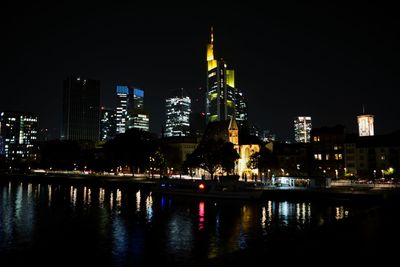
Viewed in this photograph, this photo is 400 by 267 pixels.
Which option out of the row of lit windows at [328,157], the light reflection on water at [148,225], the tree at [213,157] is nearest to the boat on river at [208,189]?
the light reflection on water at [148,225]

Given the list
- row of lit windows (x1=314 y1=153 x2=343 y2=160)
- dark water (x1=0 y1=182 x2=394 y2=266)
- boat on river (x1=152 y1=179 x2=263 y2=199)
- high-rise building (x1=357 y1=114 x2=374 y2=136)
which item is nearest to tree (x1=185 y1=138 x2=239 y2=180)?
boat on river (x1=152 y1=179 x2=263 y2=199)

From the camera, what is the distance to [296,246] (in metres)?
29.2

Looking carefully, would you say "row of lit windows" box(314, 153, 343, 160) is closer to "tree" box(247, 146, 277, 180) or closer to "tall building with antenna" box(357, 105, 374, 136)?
"tree" box(247, 146, 277, 180)

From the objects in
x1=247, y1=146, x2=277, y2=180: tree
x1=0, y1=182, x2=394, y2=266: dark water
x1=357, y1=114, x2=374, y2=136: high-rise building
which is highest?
x1=357, y1=114, x2=374, y2=136: high-rise building

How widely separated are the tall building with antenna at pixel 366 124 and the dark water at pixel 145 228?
8232 centimetres

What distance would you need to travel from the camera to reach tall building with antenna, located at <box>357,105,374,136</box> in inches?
5561

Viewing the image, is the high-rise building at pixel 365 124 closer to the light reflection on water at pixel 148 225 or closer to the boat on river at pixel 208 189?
the boat on river at pixel 208 189

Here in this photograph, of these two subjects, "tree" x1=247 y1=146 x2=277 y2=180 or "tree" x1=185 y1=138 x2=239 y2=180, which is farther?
"tree" x1=247 y1=146 x2=277 y2=180

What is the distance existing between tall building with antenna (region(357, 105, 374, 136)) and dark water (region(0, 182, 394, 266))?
82.3 meters

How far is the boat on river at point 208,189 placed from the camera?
79500 mm

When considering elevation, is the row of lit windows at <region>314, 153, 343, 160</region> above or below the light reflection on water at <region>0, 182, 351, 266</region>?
above

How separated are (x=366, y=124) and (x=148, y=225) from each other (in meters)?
114

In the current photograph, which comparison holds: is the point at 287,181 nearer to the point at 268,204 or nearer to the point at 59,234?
the point at 268,204

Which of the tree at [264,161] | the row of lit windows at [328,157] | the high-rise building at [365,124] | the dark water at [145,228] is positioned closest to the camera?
the dark water at [145,228]
